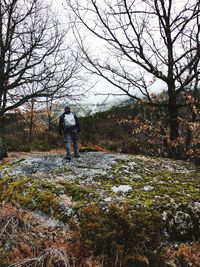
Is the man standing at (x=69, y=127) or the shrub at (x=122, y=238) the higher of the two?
the man standing at (x=69, y=127)

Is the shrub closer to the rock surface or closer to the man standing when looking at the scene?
the rock surface

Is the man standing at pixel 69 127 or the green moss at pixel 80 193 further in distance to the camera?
the man standing at pixel 69 127

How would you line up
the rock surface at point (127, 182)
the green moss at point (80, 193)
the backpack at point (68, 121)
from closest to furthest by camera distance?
the rock surface at point (127, 182)
the green moss at point (80, 193)
the backpack at point (68, 121)

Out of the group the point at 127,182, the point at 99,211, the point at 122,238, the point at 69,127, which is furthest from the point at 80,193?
the point at 69,127

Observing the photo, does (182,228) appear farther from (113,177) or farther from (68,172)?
(68,172)

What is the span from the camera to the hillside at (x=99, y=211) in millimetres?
3826

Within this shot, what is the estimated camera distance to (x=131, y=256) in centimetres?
374

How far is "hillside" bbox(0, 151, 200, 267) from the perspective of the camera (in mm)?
3826

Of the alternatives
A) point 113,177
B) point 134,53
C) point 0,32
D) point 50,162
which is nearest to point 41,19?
point 0,32

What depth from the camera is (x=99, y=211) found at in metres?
4.28

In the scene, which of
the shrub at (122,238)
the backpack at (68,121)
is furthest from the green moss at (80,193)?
the backpack at (68,121)

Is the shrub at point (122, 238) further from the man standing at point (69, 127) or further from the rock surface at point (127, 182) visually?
the man standing at point (69, 127)

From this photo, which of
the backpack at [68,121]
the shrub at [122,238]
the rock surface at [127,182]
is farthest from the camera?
the backpack at [68,121]

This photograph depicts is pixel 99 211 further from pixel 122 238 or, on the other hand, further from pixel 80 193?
pixel 80 193
